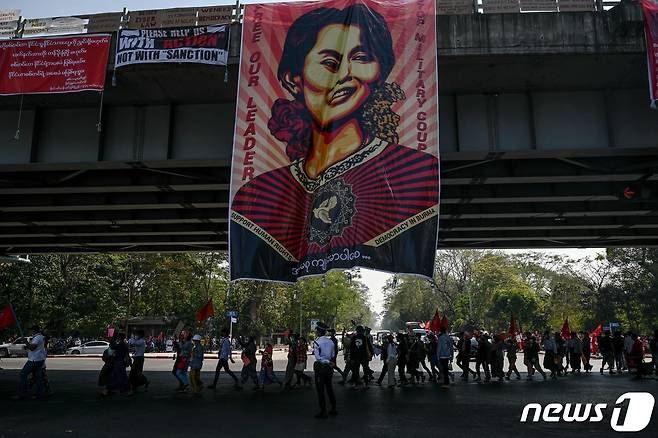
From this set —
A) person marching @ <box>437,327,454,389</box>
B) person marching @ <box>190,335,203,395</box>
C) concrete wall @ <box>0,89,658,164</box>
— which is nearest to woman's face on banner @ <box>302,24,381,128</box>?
concrete wall @ <box>0,89,658,164</box>

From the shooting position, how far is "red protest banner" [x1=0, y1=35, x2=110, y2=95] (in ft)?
38.9

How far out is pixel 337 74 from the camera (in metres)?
11.6

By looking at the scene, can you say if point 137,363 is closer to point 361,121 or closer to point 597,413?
point 361,121

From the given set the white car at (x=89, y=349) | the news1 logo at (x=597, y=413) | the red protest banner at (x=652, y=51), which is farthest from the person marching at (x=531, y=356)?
the white car at (x=89, y=349)

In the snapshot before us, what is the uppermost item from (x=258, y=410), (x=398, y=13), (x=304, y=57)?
(x=398, y=13)

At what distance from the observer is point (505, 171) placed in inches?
560

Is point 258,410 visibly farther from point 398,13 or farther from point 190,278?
point 190,278

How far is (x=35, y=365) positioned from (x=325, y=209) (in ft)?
26.4

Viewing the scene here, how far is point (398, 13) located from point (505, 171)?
5.09 metres

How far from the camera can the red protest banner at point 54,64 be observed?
38.9 feet

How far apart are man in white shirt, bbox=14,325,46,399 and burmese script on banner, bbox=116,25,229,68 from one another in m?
6.63

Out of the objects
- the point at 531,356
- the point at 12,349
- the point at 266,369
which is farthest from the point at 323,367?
the point at 12,349

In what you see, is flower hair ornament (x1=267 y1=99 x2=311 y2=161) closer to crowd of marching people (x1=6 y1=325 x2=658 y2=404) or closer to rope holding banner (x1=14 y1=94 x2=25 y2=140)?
crowd of marching people (x1=6 y1=325 x2=658 y2=404)

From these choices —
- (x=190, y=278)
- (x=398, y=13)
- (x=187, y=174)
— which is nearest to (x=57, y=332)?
(x=190, y=278)
